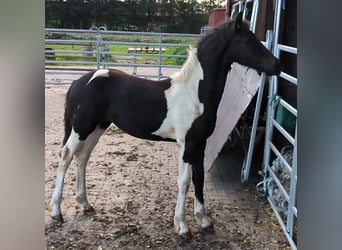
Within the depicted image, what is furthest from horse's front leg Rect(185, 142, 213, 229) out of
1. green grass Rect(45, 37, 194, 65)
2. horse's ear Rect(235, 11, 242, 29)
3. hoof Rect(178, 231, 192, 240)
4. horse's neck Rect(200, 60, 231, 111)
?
green grass Rect(45, 37, 194, 65)

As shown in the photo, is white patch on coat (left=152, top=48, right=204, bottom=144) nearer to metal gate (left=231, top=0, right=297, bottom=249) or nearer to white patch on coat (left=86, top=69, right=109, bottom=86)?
white patch on coat (left=86, top=69, right=109, bottom=86)

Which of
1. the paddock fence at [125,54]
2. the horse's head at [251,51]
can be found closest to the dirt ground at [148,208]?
the horse's head at [251,51]

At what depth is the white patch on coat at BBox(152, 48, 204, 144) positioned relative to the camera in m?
1.87

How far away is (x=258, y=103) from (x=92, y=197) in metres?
1.28

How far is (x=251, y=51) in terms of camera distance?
185 cm

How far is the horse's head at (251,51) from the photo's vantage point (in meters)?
1.84

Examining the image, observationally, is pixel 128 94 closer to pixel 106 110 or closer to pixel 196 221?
pixel 106 110

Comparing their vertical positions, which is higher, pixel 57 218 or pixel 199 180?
pixel 199 180

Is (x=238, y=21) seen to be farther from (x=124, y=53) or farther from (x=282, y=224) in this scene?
(x=124, y=53)

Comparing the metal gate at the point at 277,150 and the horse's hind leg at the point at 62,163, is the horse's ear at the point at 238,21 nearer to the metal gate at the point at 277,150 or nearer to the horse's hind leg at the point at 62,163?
the metal gate at the point at 277,150

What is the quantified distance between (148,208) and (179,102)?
0.75m

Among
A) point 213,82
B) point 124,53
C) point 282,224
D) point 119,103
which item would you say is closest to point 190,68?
point 213,82
